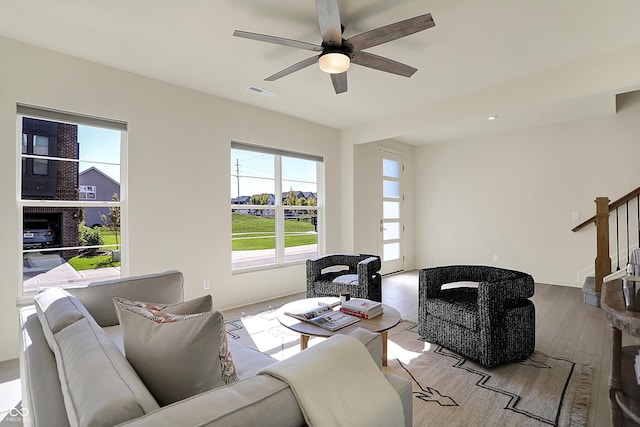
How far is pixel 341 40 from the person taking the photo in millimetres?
2328

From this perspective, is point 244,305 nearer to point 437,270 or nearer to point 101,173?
point 101,173

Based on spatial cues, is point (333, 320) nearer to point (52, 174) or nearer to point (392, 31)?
point (392, 31)

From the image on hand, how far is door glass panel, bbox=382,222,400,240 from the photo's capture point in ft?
20.5

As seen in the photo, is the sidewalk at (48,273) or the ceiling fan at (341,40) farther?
the sidewalk at (48,273)

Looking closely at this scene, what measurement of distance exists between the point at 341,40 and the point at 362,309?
76.5 inches

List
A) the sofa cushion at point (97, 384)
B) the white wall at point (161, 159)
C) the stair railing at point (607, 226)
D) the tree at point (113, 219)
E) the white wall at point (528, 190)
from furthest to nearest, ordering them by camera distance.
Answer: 1. the white wall at point (528, 190)
2. the stair railing at point (607, 226)
3. the tree at point (113, 219)
4. the white wall at point (161, 159)
5. the sofa cushion at point (97, 384)

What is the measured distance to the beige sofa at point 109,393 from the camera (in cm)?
72

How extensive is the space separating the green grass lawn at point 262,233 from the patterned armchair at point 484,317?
2416 mm

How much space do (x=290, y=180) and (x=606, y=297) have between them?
3942mm

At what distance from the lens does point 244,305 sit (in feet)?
14.1

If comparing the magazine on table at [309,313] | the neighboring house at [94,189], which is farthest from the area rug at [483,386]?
the neighboring house at [94,189]

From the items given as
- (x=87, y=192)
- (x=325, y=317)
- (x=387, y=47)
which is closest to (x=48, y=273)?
(x=87, y=192)

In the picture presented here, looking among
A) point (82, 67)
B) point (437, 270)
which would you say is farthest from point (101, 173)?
point (437, 270)

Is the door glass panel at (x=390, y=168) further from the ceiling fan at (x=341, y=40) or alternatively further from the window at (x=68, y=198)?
the window at (x=68, y=198)
